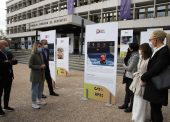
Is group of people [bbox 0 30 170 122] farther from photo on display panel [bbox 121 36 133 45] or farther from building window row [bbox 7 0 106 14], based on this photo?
building window row [bbox 7 0 106 14]

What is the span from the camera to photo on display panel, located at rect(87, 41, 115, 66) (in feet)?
21.2

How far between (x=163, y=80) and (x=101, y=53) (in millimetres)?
3141

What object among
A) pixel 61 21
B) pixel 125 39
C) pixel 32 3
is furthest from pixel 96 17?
pixel 32 3

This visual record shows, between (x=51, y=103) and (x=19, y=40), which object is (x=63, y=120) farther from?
(x=19, y=40)

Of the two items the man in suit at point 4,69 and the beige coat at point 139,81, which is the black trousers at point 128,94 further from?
the man in suit at point 4,69

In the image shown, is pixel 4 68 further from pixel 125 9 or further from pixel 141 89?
pixel 125 9

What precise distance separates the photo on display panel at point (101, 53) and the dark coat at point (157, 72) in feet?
8.56

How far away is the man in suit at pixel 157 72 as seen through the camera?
3.65 m

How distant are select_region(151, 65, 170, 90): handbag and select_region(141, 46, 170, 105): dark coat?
0.06 metres

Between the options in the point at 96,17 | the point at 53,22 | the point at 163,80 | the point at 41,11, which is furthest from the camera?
the point at 41,11

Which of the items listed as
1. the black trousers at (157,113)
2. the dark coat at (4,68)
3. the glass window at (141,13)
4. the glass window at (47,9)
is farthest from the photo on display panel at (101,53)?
the glass window at (47,9)

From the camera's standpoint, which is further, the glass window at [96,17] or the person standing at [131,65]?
the glass window at [96,17]

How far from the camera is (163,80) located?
3676 millimetres

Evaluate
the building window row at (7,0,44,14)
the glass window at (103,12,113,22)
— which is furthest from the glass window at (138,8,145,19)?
the building window row at (7,0,44,14)
